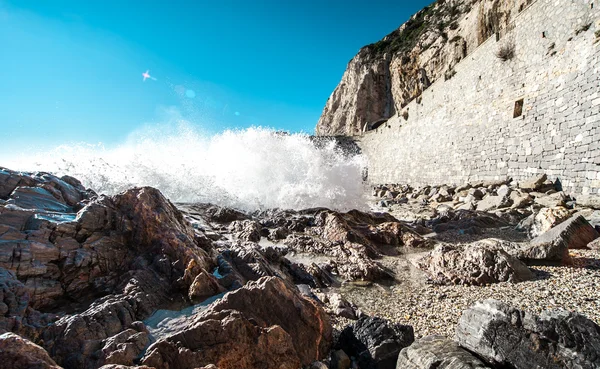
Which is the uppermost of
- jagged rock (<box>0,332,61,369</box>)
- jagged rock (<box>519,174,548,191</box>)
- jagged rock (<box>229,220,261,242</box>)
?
jagged rock (<box>519,174,548,191</box>)

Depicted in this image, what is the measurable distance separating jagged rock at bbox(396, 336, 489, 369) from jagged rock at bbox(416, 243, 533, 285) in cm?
239

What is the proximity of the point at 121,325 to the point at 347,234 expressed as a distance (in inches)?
183

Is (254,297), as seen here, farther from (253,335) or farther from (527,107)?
(527,107)

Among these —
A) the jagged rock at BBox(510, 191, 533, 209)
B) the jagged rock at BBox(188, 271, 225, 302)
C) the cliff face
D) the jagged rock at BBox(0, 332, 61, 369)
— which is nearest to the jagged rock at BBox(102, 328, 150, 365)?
the jagged rock at BBox(0, 332, 61, 369)

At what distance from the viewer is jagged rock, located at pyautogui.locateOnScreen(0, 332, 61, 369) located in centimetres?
128

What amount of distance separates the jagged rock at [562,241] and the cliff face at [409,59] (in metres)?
11.9

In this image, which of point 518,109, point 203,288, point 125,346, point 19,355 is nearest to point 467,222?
point 518,109

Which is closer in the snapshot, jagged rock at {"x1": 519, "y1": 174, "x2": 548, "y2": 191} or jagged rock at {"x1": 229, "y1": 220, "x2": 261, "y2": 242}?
jagged rock at {"x1": 229, "y1": 220, "x2": 261, "y2": 242}

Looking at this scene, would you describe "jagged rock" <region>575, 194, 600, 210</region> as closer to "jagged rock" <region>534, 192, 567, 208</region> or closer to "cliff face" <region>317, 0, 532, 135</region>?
"jagged rock" <region>534, 192, 567, 208</region>

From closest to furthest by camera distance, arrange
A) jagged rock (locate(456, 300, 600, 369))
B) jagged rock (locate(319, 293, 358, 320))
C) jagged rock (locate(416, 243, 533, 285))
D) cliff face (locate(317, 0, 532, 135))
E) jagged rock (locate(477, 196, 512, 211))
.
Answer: jagged rock (locate(456, 300, 600, 369)) < jagged rock (locate(319, 293, 358, 320)) < jagged rock (locate(416, 243, 533, 285)) < jagged rock (locate(477, 196, 512, 211)) < cliff face (locate(317, 0, 532, 135))

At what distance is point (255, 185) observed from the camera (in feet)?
35.0

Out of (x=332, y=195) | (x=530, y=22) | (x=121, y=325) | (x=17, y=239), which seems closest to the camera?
(x=121, y=325)

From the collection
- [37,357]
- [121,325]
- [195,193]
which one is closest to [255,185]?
[195,193]

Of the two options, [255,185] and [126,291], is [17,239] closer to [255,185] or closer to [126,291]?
[126,291]
